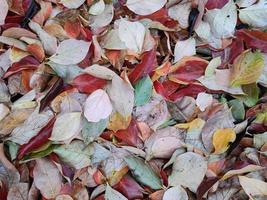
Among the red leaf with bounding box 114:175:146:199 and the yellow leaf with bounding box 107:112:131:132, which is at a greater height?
the yellow leaf with bounding box 107:112:131:132

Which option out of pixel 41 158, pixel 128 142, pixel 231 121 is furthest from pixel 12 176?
pixel 231 121

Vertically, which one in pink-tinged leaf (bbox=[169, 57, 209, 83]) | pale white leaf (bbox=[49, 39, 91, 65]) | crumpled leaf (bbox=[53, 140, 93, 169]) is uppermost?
pale white leaf (bbox=[49, 39, 91, 65])

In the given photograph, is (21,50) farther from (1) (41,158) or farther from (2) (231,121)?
(2) (231,121)

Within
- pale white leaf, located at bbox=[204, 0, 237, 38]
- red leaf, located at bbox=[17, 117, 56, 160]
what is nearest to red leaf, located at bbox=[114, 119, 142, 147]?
red leaf, located at bbox=[17, 117, 56, 160]

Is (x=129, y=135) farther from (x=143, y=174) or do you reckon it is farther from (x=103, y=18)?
(x=103, y=18)

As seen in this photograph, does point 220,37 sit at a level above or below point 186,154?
above

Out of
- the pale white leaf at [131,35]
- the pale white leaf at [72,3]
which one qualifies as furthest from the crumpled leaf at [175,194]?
the pale white leaf at [72,3]

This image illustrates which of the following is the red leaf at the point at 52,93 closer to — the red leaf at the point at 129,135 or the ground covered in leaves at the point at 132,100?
the ground covered in leaves at the point at 132,100

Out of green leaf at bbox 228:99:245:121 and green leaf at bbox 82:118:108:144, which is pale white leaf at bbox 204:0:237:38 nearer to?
green leaf at bbox 228:99:245:121
